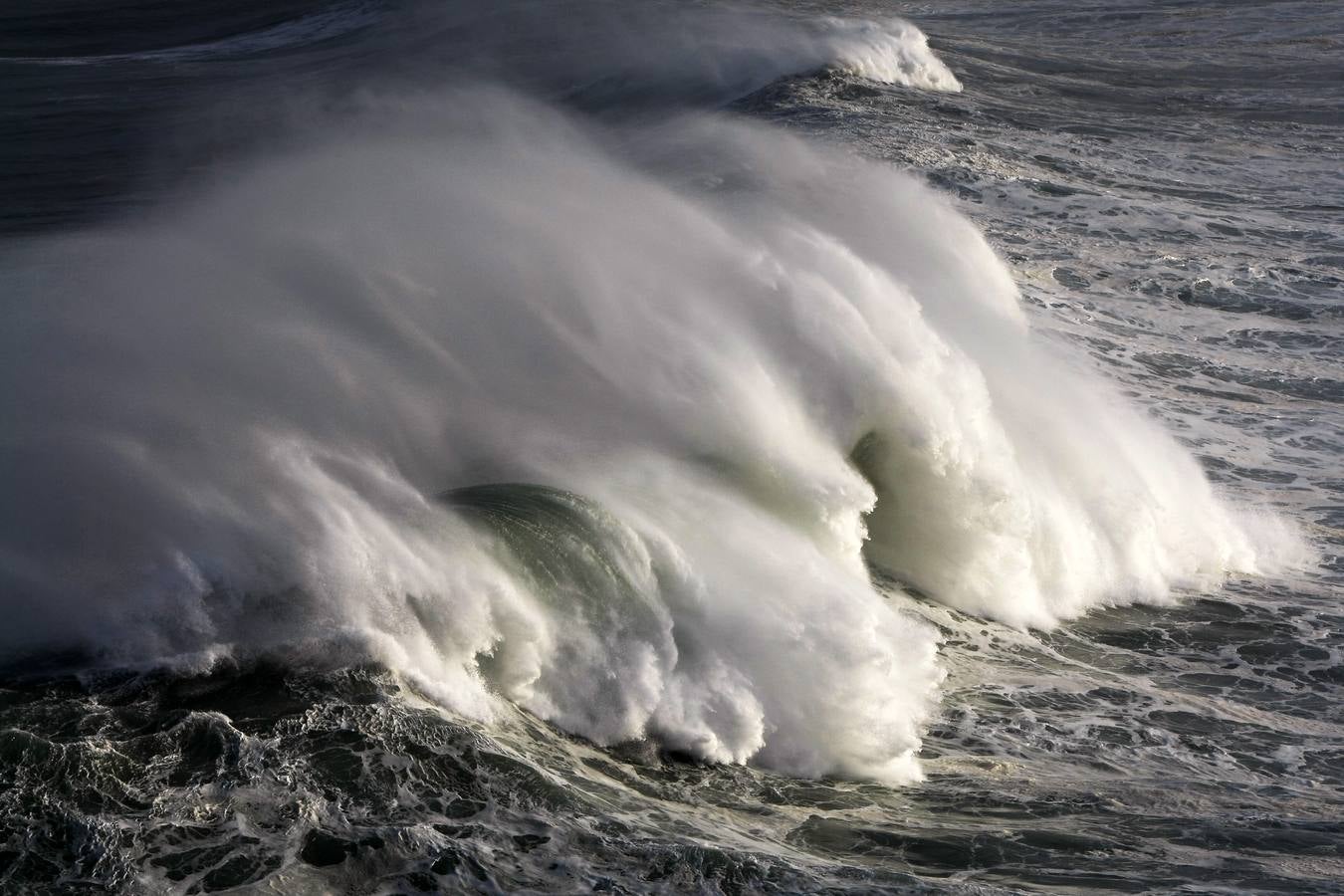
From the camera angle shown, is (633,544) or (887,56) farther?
(887,56)

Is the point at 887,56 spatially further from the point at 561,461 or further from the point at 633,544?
the point at 633,544

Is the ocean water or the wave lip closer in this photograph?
the ocean water

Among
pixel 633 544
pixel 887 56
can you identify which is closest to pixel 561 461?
pixel 633 544

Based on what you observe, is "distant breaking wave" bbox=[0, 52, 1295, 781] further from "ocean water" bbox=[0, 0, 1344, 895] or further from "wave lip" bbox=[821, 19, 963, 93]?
"wave lip" bbox=[821, 19, 963, 93]

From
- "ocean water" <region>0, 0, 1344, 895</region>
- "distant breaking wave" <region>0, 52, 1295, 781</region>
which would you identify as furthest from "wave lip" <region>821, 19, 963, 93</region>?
"distant breaking wave" <region>0, 52, 1295, 781</region>

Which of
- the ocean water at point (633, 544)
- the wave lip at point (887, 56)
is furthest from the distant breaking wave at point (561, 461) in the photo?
the wave lip at point (887, 56)

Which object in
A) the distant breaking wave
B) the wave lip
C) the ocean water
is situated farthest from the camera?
the wave lip

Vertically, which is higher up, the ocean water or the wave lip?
the wave lip
